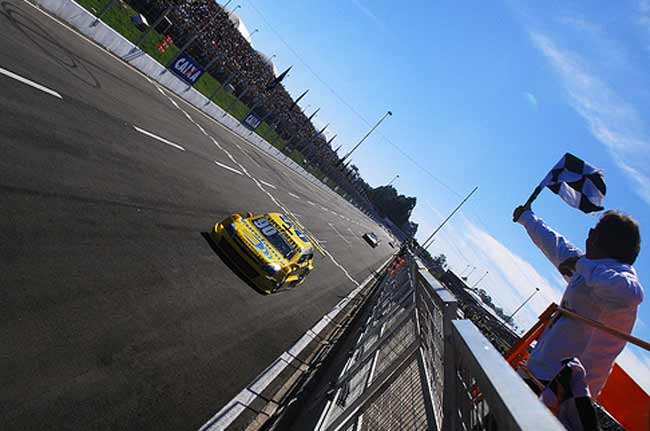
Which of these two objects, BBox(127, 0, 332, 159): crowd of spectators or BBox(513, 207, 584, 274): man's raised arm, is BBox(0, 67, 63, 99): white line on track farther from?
BBox(127, 0, 332, 159): crowd of spectators

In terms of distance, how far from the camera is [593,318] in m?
2.86

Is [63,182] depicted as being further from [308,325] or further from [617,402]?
[617,402]

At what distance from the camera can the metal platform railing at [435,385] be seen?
49.4 inches

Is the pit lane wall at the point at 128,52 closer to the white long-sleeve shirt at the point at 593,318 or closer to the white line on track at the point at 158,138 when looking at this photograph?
the white line on track at the point at 158,138

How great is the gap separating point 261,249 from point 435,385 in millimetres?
7118

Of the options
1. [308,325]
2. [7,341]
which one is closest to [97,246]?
[7,341]

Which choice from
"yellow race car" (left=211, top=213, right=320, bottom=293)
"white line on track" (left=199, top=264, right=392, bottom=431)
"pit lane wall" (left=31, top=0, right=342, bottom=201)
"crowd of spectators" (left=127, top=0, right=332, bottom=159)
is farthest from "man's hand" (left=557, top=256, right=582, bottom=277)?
"crowd of spectators" (left=127, top=0, right=332, bottom=159)

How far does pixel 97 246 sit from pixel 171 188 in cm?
421

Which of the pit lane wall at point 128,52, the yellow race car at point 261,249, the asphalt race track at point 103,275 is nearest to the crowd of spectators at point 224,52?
the pit lane wall at point 128,52

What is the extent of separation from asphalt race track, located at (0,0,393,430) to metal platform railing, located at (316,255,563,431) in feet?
7.30

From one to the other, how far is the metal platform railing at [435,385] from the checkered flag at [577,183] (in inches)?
56.5

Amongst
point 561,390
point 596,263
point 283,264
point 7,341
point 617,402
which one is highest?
point 596,263

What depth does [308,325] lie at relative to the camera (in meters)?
10.8

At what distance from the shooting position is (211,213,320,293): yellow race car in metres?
9.66
